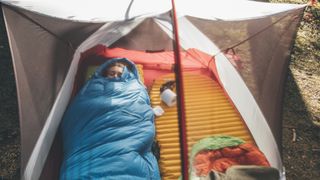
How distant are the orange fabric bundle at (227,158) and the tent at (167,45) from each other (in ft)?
0.83

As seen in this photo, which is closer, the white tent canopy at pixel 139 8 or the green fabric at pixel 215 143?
the green fabric at pixel 215 143

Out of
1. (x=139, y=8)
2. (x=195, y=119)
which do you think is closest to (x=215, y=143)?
(x=195, y=119)

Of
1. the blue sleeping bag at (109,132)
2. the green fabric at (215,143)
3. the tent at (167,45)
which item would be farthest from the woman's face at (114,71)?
the green fabric at (215,143)

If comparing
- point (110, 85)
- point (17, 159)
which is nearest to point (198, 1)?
point (110, 85)

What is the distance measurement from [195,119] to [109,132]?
2.67ft

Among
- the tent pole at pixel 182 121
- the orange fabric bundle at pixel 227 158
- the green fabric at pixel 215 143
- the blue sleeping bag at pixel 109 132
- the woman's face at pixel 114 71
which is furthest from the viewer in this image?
the woman's face at pixel 114 71

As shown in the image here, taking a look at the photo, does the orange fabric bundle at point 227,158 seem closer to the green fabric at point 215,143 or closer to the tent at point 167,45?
the green fabric at point 215,143

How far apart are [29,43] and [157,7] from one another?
940 millimetres

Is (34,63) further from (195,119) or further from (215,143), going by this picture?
(215,143)

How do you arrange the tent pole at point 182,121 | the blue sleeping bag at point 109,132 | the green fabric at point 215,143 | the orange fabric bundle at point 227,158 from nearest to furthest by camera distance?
the tent pole at point 182,121 → the green fabric at point 215,143 → the orange fabric bundle at point 227,158 → the blue sleeping bag at point 109,132

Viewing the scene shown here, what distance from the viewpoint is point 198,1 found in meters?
2.54

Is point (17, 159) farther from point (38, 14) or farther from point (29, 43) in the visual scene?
point (38, 14)

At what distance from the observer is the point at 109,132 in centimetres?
258

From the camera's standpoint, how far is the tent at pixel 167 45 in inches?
93.8
